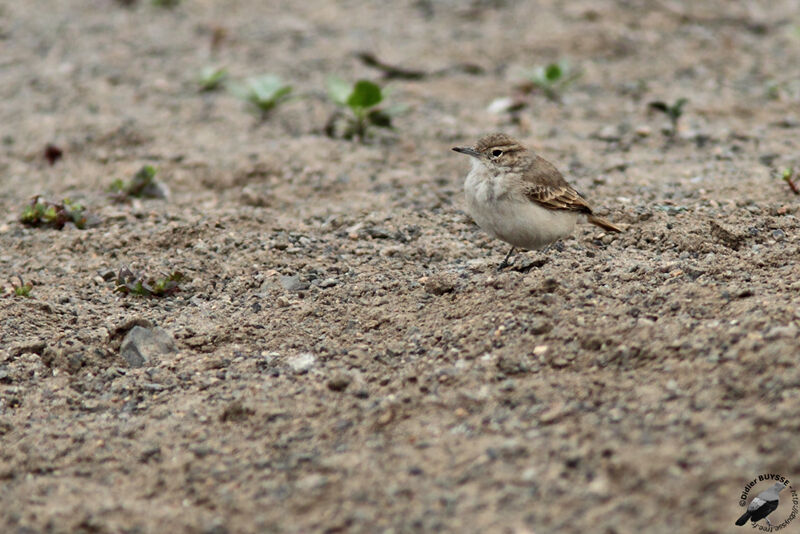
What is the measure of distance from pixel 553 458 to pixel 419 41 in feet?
28.6

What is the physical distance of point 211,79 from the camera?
10125 millimetres

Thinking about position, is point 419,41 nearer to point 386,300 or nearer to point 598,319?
point 386,300

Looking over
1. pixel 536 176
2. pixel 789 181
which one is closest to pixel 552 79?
pixel 789 181

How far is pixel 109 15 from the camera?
12984 millimetres

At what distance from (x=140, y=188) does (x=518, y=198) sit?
3.62 metres

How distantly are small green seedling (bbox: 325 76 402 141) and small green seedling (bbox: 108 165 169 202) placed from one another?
198 centimetres

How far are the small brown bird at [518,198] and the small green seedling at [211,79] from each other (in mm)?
4470

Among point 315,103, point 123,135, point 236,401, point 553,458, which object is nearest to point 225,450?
point 236,401

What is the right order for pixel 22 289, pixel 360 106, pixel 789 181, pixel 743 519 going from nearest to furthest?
pixel 743 519 → pixel 22 289 → pixel 789 181 → pixel 360 106

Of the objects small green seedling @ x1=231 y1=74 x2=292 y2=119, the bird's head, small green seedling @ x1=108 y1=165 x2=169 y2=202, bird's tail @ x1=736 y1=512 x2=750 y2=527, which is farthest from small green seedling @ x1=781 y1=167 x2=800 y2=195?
small green seedling @ x1=108 y1=165 x2=169 y2=202

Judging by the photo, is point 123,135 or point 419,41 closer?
point 123,135

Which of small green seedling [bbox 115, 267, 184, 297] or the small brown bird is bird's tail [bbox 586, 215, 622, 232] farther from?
small green seedling [bbox 115, 267, 184, 297]

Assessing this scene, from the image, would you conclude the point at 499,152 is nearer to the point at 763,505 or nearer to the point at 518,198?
the point at 518,198

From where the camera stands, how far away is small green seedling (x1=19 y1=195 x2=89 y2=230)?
7348mm
